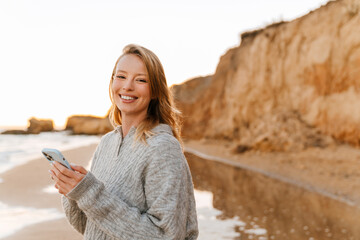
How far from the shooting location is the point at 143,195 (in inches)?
57.4

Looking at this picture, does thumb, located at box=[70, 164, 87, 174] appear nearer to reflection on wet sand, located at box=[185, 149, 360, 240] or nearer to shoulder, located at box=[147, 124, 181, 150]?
shoulder, located at box=[147, 124, 181, 150]

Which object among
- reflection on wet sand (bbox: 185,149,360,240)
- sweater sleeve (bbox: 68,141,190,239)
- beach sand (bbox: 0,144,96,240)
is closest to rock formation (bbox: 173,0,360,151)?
reflection on wet sand (bbox: 185,149,360,240)

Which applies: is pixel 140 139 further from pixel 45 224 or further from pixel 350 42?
pixel 350 42

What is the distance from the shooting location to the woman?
4.49 feet

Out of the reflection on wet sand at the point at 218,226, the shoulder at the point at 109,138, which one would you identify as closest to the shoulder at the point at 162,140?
the shoulder at the point at 109,138

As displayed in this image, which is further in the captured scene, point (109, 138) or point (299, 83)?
point (299, 83)

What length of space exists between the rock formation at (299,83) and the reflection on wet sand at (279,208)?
3453mm

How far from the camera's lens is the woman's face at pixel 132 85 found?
1612mm

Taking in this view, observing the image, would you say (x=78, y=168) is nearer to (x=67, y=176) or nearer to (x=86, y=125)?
(x=67, y=176)

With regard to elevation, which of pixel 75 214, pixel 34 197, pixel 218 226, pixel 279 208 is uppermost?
pixel 75 214

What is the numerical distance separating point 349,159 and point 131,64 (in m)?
9.04

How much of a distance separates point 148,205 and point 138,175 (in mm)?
138

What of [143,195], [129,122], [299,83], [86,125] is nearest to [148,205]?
[143,195]

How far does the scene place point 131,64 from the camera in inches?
63.5
